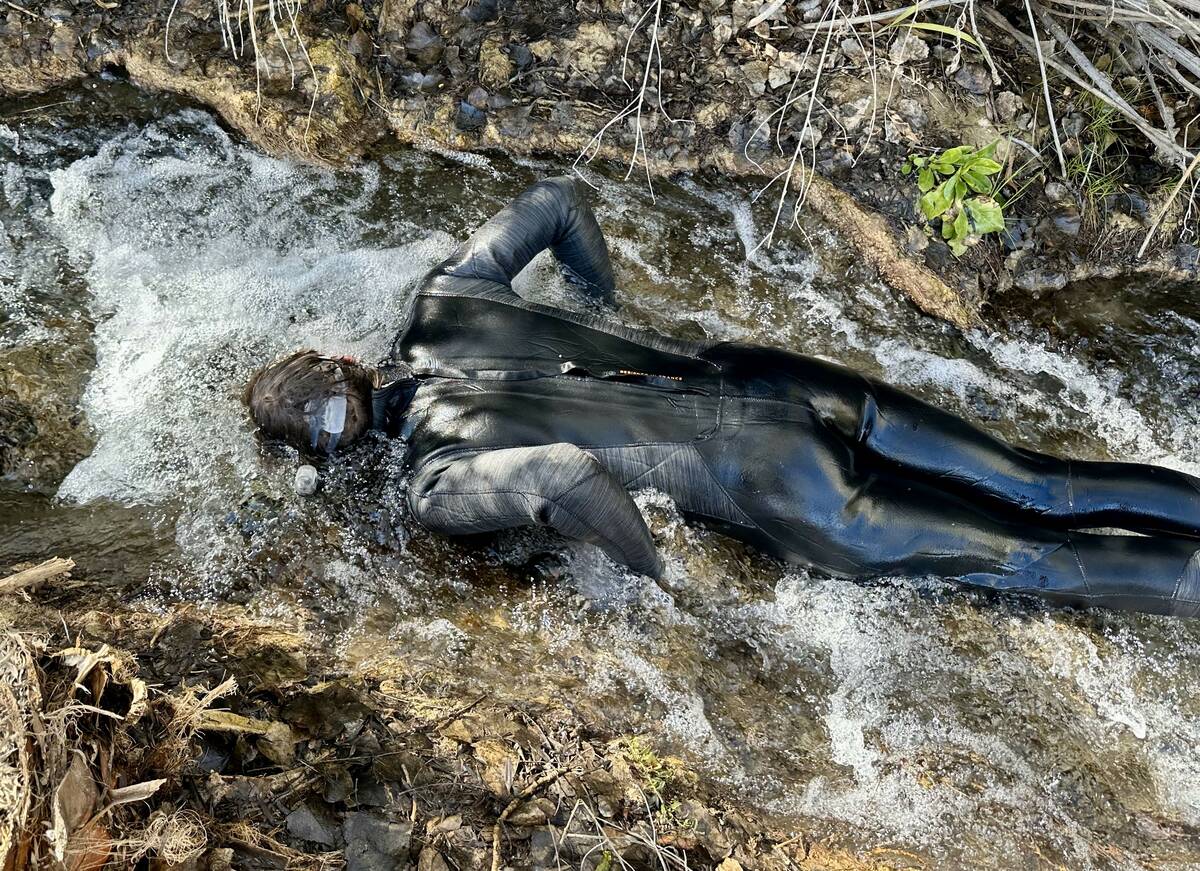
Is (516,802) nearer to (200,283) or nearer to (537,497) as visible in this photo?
(537,497)

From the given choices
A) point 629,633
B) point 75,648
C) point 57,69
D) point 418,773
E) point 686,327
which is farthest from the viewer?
point 57,69

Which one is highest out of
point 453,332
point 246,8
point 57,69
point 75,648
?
point 246,8

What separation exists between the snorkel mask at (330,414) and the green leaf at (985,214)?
2.88m

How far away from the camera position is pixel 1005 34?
4.01m

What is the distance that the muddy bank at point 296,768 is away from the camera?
2.07 m

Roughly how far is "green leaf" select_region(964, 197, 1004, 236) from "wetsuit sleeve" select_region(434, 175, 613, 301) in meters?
1.71

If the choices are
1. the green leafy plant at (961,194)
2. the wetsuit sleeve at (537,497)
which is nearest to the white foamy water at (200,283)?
the wetsuit sleeve at (537,497)

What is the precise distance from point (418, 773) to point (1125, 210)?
4057 mm

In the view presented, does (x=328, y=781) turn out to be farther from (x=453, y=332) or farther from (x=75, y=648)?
(x=453, y=332)

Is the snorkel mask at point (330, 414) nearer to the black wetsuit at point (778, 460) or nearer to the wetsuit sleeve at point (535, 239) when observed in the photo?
the black wetsuit at point (778, 460)

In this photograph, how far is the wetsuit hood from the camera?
2.98 metres

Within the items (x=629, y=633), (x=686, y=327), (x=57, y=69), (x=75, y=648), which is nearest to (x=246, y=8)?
(x=57, y=69)

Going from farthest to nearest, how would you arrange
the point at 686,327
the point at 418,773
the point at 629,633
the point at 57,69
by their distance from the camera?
the point at 57,69 → the point at 686,327 → the point at 629,633 → the point at 418,773

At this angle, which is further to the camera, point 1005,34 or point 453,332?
point 1005,34
